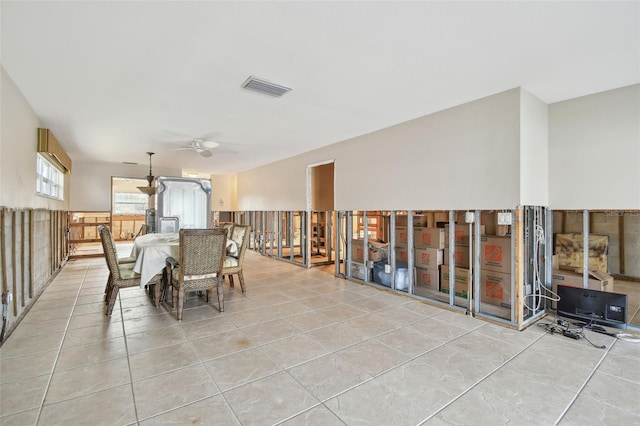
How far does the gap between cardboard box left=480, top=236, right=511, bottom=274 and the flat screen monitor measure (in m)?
0.68

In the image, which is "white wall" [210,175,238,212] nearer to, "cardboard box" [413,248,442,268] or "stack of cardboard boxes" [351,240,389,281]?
"stack of cardboard boxes" [351,240,389,281]

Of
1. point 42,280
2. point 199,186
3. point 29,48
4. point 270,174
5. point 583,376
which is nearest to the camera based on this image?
point 583,376

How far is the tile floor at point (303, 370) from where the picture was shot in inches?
70.5

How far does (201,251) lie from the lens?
3369mm

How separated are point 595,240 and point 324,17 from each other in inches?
224

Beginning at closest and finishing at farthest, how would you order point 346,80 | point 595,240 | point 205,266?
1. point 346,80
2. point 205,266
3. point 595,240

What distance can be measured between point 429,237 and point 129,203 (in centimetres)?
1240

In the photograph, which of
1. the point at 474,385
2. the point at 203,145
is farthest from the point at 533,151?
the point at 203,145

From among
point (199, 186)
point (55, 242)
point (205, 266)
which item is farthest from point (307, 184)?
point (55, 242)

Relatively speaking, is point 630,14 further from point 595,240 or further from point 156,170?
point 156,170

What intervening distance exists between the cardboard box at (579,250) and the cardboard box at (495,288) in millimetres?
2100

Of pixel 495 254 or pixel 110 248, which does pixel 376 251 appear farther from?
pixel 110 248

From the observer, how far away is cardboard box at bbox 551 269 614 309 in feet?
11.2

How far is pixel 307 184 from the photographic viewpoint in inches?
250
